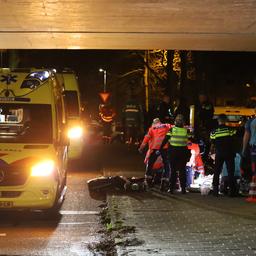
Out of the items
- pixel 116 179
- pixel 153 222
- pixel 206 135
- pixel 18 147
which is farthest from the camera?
pixel 206 135

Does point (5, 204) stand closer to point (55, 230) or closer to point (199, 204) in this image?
point (55, 230)

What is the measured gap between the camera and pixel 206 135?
17719mm

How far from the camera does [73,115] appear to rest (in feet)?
62.5

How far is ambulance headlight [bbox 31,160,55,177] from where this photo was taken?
10453mm

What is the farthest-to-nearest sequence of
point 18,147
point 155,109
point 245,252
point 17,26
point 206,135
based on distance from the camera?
point 155,109 < point 206,135 < point 17,26 < point 18,147 < point 245,252

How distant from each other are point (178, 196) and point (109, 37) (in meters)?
3.97

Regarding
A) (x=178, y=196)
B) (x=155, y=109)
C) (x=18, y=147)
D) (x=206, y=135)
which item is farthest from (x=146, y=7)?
(x=155, y=109)

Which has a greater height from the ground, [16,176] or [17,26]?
[17,26]

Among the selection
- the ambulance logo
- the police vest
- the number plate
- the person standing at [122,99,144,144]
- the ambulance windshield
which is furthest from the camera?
the person standing at [122,99,144,144]

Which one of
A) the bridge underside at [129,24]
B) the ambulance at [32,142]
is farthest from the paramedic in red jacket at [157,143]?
the ambulance at [32,142]

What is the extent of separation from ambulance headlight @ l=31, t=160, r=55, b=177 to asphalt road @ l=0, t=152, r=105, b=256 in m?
0.87

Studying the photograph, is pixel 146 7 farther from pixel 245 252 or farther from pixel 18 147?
pixel 245 252

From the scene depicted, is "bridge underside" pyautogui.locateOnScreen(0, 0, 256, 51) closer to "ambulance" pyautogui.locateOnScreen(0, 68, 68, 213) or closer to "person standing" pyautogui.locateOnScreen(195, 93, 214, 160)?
"ambulance" pyautogui.locateOnScreen(0, 68, 68, 213)

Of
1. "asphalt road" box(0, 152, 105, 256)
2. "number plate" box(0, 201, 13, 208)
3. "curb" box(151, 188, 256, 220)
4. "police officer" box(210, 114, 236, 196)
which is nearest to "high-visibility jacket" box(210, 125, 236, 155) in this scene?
"police officer" box(210, 114, 236, 196)
